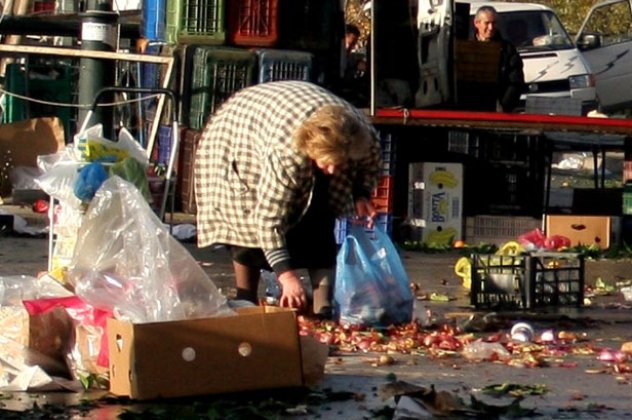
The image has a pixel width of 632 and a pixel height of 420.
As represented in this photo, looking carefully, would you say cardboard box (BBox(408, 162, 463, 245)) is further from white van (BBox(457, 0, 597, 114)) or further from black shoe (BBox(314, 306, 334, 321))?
white van (BBox(457, 0, 597, 114))

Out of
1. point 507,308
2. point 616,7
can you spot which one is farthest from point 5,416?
point 616,7

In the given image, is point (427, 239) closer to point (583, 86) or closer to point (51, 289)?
point (51, 289)

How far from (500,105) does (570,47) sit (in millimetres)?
6027

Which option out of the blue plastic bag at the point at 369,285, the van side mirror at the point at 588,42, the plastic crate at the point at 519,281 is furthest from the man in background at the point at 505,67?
the blue plastic bag at the point at 369,285

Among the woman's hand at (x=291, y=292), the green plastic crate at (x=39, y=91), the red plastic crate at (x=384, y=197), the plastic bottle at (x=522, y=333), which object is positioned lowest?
the plastic bottle at (x=522, y=333)

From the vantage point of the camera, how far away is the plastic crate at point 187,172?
13.9 metres

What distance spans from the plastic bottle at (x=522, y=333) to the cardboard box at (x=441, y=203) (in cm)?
498

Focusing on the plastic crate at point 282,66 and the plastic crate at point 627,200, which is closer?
the plastic crate at point 627,200

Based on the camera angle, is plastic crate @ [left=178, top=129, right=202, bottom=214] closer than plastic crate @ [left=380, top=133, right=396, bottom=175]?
No

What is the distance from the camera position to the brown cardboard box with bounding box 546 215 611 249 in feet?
43.3

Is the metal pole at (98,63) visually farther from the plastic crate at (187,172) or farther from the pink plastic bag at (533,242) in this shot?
the pink plastic bag at (533,242)

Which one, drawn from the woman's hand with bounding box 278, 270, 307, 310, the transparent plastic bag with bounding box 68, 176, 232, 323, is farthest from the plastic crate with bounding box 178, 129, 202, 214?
the transparent plastic bag with bounding box 68, 176, 232, 323

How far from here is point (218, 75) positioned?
1425cm

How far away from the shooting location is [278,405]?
20.5ft
